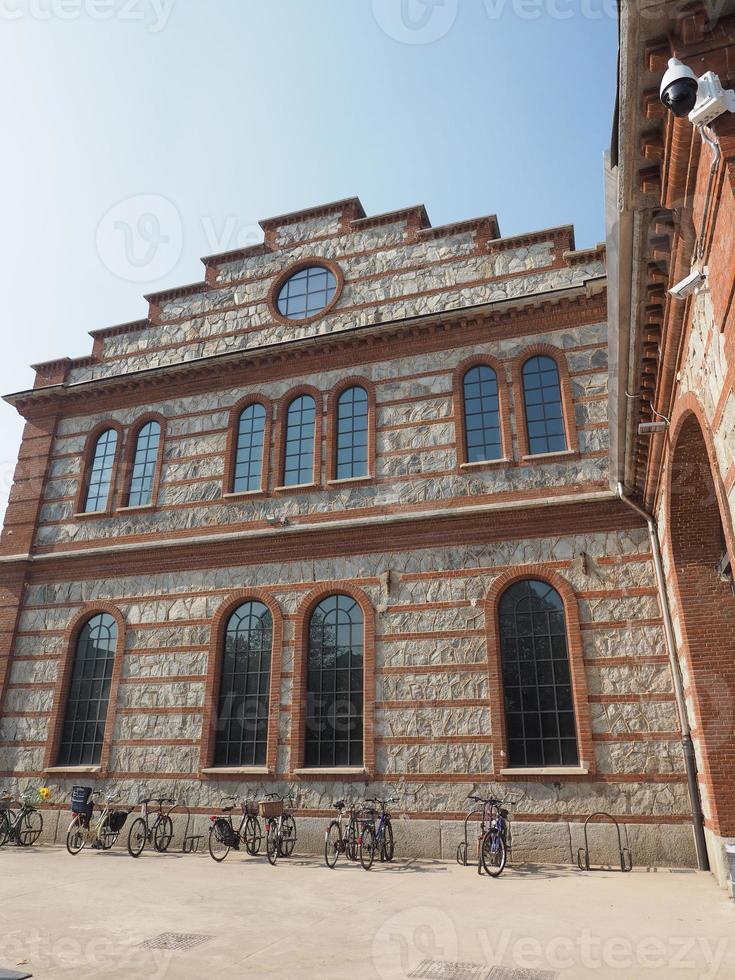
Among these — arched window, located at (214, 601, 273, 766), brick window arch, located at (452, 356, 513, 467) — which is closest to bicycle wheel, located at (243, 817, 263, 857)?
arched window, located at (214, 601, 273, 766)

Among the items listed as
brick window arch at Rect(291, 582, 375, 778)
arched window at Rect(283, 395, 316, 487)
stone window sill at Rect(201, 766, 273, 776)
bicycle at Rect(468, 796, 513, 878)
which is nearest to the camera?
bicycle at Rect(468, 796, 513, 878)

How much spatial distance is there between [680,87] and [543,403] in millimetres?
9938

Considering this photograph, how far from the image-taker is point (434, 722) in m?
12.8

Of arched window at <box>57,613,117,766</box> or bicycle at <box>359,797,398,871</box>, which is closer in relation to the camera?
bicycle at <box>359,797,398,871</box>

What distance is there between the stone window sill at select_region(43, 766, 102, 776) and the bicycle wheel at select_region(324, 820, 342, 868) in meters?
5.52

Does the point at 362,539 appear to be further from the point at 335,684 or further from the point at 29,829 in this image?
the point at 29,829

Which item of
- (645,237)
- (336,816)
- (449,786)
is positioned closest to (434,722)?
(449,786)

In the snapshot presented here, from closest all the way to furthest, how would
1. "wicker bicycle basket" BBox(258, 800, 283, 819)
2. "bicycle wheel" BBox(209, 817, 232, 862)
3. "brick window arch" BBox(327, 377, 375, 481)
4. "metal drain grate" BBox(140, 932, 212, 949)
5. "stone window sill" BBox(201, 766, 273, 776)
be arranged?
"metal drain grate" BBox(140, 932, 212, 949), "wicker bicycle basket" BBox(258, 800, 283, 819), "bicycle wheel" BBox(209, 817, 232, 862), "stone window sill" BBox(201, 766, 273, 776), "brick window arch" BBox(327, 377, 375, 481)

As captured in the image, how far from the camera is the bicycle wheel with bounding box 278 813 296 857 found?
12562 millimetres

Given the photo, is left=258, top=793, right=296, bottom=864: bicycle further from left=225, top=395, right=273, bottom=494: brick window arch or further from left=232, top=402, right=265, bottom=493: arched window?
left=232, top=402, right=265, bottom=493: arched window

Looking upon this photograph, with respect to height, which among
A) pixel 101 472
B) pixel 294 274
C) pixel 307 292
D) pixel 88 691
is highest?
pixel 294 274

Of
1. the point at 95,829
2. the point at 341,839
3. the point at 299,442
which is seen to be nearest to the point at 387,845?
the point at 341,839

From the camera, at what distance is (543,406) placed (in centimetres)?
1445

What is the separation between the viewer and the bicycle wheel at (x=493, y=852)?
10.7 m
